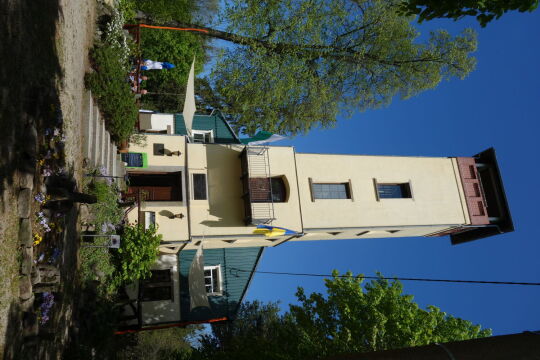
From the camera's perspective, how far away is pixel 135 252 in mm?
14711

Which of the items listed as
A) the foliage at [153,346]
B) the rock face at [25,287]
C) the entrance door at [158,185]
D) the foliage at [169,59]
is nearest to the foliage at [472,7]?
the rock face at [25,287]

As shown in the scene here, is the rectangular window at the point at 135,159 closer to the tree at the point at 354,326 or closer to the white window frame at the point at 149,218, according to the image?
the white window frame at the point at 149,218

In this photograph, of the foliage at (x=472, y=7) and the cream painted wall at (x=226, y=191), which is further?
the cream painted wall at (x=226, y=191)

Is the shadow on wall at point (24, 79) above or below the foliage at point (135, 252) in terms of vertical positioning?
above

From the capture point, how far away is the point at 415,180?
19.7 m

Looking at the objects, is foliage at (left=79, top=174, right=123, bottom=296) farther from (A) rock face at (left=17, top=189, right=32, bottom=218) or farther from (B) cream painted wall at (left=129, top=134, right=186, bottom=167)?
(A) rock face at (left=17, top=189, right=32, bottom=218)

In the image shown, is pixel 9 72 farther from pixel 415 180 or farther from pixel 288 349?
pixel 415 180

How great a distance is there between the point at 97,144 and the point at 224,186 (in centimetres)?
610

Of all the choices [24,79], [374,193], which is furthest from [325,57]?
[24,79]

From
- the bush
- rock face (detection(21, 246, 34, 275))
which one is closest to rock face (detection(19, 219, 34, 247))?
rock face (detection(21, 246, 34, 275))

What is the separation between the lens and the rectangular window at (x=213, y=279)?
72.5 feet

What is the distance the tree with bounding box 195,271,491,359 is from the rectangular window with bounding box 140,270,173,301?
3.99 m

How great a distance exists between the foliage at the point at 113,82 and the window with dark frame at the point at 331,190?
869 centimetres

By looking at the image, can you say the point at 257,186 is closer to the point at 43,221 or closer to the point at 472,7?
the point at 43,221
